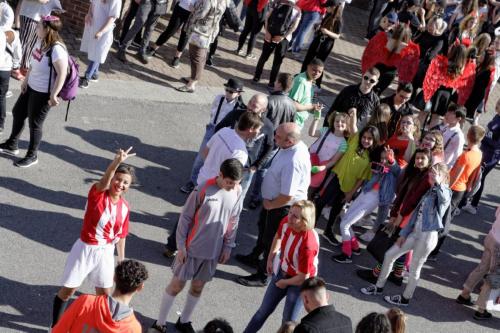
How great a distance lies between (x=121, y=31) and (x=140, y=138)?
3289mm

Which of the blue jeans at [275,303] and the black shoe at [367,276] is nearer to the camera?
the blue jeans at [275,303]

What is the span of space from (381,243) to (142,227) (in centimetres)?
256

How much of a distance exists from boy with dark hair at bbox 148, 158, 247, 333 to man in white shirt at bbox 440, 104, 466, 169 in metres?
3.91

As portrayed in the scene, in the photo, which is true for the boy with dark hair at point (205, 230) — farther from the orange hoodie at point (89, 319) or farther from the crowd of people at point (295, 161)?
the orange hoodie at point (89, 319)

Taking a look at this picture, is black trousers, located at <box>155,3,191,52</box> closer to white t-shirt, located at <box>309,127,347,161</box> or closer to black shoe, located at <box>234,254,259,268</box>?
white t-shirt, located at <box>309,127,347,161</box>

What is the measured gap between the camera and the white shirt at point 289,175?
25.0ft

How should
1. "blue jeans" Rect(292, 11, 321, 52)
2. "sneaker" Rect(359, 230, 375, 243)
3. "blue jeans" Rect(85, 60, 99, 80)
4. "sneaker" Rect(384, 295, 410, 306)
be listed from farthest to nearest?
"blue jeans" Rect(292, 11, 321, 52) → "blue jeans" Rect(85, 60, 99, 80) → "sneaker" Rect(359, 230, 375, 243) → "sneaker" Rect(384, 295, 410, 306)

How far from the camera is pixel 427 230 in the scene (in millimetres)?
8164

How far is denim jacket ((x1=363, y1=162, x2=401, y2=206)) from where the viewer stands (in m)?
9.02

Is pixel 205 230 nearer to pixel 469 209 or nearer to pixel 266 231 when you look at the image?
pixel 266 231

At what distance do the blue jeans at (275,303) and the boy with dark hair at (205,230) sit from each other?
0.50 meters

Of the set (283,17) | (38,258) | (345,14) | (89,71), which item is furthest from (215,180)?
(345,14)

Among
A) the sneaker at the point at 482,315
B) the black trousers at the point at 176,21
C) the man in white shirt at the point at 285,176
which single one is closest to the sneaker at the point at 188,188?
the man in white shirt at the point at 285,176

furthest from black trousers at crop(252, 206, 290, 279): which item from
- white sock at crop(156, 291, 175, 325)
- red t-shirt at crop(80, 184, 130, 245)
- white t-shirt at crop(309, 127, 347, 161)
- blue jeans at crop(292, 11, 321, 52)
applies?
blue jeans at crop(292, 11, 321, 52)
